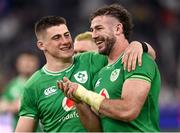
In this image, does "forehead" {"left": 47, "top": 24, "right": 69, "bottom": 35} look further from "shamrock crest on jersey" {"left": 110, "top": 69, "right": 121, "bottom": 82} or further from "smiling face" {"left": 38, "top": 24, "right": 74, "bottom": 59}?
"shamrock crest on jersey" {"left": 110, "top": 69, "right": 121, "bottom": 82}

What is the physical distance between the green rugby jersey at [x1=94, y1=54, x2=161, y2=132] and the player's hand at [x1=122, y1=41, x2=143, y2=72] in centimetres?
4

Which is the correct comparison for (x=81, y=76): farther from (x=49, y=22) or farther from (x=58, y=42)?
(x=49, y=22)

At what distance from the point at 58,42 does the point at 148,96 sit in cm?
145

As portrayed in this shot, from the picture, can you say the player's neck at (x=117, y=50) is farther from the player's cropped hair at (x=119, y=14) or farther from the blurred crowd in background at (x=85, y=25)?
the blurred crowd in background at (x=85, y=25)

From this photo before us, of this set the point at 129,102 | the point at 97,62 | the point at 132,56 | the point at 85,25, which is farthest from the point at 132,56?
the point at 85,25

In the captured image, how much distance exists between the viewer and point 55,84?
7.07m

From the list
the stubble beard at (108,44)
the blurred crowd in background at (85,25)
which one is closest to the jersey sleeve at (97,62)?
the stubble beard at (108,44)

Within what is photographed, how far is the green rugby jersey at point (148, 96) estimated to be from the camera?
20.0 ft

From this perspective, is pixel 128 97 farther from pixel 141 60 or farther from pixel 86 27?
pixel 86 27

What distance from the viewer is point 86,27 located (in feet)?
54.1

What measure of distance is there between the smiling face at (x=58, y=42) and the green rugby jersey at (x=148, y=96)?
903 millimetres

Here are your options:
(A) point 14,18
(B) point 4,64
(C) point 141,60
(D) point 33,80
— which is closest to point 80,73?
(D) point 33,80

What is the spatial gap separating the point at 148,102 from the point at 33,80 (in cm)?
148

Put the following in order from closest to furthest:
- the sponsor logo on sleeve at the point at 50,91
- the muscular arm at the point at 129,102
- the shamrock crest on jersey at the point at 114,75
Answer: the muscular arm at the point at 129,102, the shamrock crest on jersey at the point at 114,75, the sponsor logo on sleeve at the point at 50,91
